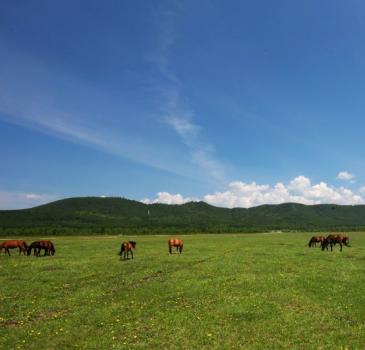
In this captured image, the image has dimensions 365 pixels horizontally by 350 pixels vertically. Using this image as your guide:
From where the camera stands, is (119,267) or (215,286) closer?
(215,286)

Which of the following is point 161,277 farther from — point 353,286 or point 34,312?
point 353,286

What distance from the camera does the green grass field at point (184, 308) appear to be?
49.5 ft

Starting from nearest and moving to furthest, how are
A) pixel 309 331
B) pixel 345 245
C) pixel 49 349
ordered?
pixel 49 349, pixel 309 331, pixel 345 245

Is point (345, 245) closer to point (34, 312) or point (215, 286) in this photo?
point (215, 286)

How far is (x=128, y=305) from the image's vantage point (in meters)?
20.5

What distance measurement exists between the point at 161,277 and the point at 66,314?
10.3 metres

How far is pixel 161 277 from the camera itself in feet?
93.6

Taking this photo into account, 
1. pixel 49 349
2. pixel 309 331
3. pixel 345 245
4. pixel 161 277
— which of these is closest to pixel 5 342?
pixel 49 349

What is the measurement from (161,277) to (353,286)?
12.6 m

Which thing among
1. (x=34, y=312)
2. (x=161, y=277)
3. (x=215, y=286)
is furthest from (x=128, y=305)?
(x=161, y=277)

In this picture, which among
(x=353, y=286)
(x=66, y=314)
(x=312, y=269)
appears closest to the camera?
(x=66, y=314)

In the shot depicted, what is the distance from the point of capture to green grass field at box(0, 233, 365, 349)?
1509 centimetres

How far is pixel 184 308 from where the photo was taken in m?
19.5

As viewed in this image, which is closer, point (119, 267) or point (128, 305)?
point (128, 305)
